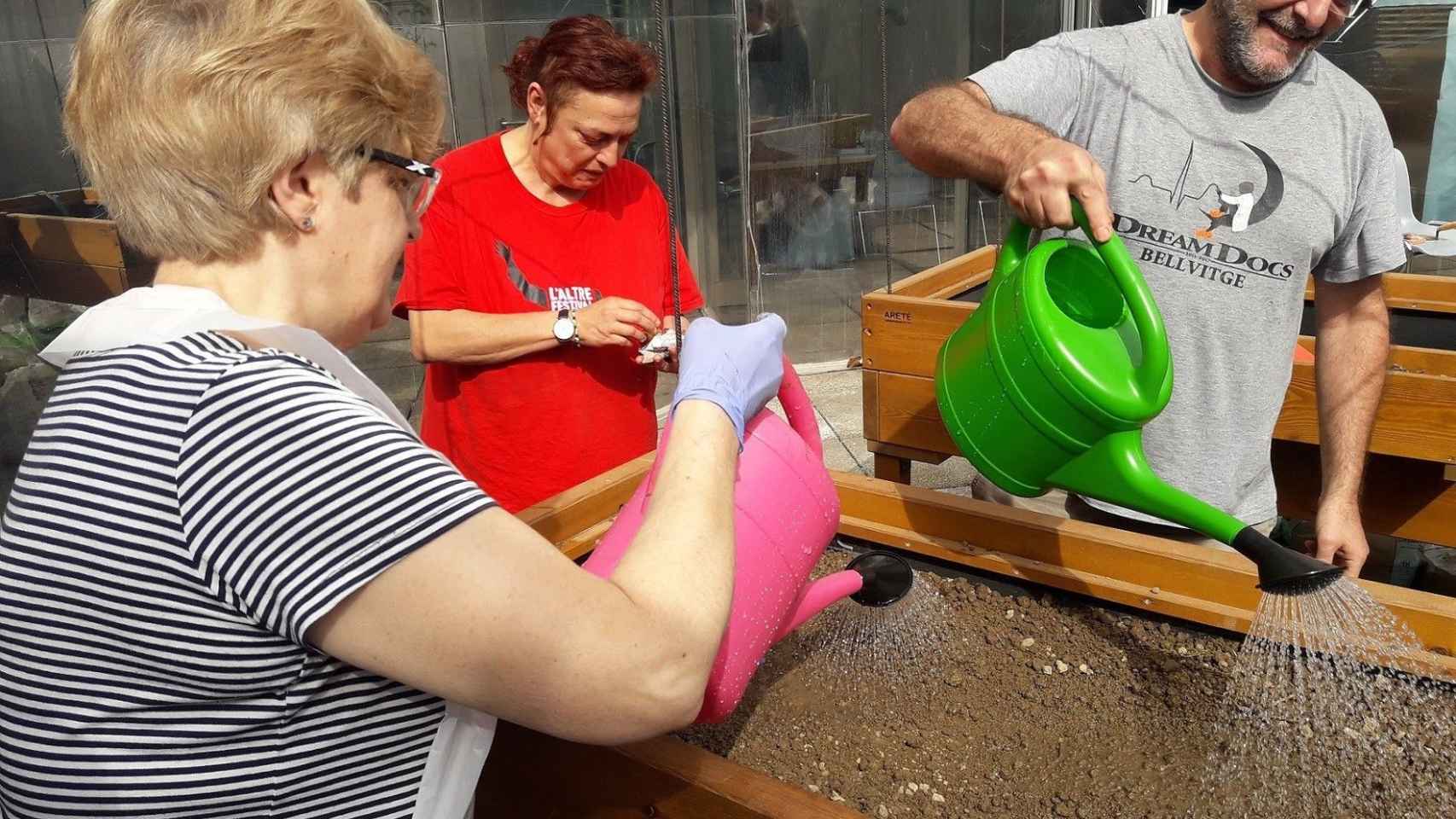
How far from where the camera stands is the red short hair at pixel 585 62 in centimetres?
184

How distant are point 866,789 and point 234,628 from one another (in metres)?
0.94

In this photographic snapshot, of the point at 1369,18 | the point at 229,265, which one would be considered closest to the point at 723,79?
the point at 1369,18

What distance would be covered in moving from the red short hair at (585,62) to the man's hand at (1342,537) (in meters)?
1.42

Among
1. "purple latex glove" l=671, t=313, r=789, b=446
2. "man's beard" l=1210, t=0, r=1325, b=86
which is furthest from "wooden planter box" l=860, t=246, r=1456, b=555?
"purple latex glove" l=671, t=313, r=789, b=446

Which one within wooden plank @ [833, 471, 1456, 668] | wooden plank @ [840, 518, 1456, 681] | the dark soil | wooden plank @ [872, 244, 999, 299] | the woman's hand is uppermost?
the woman's hand

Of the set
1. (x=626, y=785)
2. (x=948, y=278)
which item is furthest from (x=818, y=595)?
(x=948, y=278)

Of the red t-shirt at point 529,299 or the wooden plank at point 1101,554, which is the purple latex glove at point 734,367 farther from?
the red t-shirt at point 529,299

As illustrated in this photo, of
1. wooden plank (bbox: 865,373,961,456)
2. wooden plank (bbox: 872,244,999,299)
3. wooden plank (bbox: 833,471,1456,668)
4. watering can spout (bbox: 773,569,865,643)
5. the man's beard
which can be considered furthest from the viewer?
wooden plank (bbox: 872,244,999,299)

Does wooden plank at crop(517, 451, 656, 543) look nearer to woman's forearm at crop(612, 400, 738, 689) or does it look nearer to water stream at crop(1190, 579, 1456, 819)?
woman's forearm at crop(612, 400, 738, 689)

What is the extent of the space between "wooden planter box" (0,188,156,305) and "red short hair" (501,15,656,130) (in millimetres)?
1498

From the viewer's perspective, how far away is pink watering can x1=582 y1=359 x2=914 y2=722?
37.6 inches

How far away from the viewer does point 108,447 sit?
25.8 inches

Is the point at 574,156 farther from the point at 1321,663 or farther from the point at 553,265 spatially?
the point at 1321,663

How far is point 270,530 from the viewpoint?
627 millimetres
